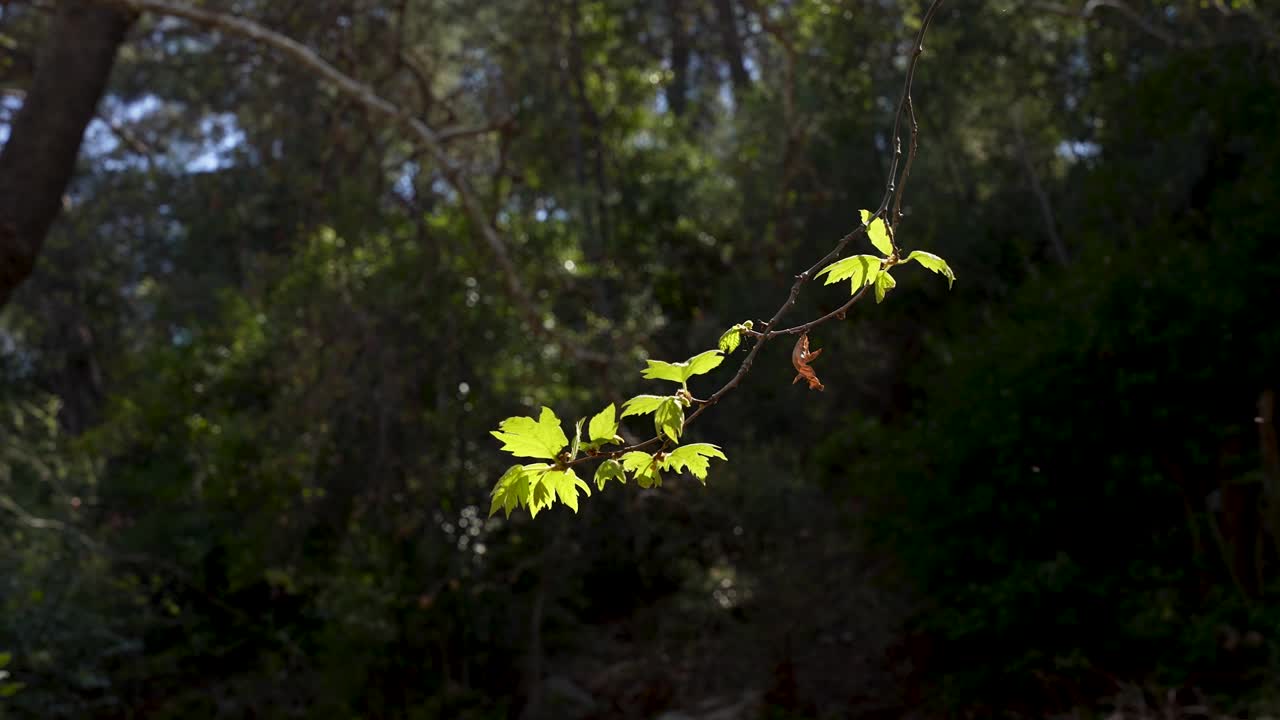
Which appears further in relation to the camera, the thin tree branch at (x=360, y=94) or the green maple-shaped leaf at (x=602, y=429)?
the thin tree branch at (x=360, y=94)

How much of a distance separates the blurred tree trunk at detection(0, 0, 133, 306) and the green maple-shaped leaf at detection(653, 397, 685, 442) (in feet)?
14.4

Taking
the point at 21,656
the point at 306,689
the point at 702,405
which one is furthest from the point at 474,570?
the point at 702,405

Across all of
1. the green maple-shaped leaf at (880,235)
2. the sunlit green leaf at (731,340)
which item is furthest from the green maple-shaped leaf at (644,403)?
the green maple-shaped leaf at (880,235)

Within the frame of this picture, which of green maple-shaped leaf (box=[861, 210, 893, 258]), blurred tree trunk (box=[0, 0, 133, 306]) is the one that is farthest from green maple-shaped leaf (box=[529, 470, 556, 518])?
blurred tree trunk (box=[0, 0, 133, 306])

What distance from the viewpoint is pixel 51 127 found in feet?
17.8

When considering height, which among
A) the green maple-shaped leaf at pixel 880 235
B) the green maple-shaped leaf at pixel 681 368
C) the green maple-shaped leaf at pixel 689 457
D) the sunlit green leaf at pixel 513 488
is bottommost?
the sunlit green leaf at pixel 513 488

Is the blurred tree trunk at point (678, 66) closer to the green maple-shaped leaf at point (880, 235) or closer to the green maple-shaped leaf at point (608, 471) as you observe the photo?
the green maple-shaped leaf at point (880, 235)

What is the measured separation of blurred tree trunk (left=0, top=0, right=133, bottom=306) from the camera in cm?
521

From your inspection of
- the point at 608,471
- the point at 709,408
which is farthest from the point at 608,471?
the point at 709,408

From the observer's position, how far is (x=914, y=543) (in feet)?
21.2

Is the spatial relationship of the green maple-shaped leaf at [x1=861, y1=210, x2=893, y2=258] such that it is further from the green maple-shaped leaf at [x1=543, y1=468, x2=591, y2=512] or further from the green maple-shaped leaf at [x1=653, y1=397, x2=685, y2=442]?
the green maple-shaped leaf at [x1=543, y1=468, x2=591, y2=512]

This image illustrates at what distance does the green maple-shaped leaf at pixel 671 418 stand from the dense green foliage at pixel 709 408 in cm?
264

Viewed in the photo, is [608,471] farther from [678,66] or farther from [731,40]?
[678,66]

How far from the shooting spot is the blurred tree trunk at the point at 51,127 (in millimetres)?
5211
